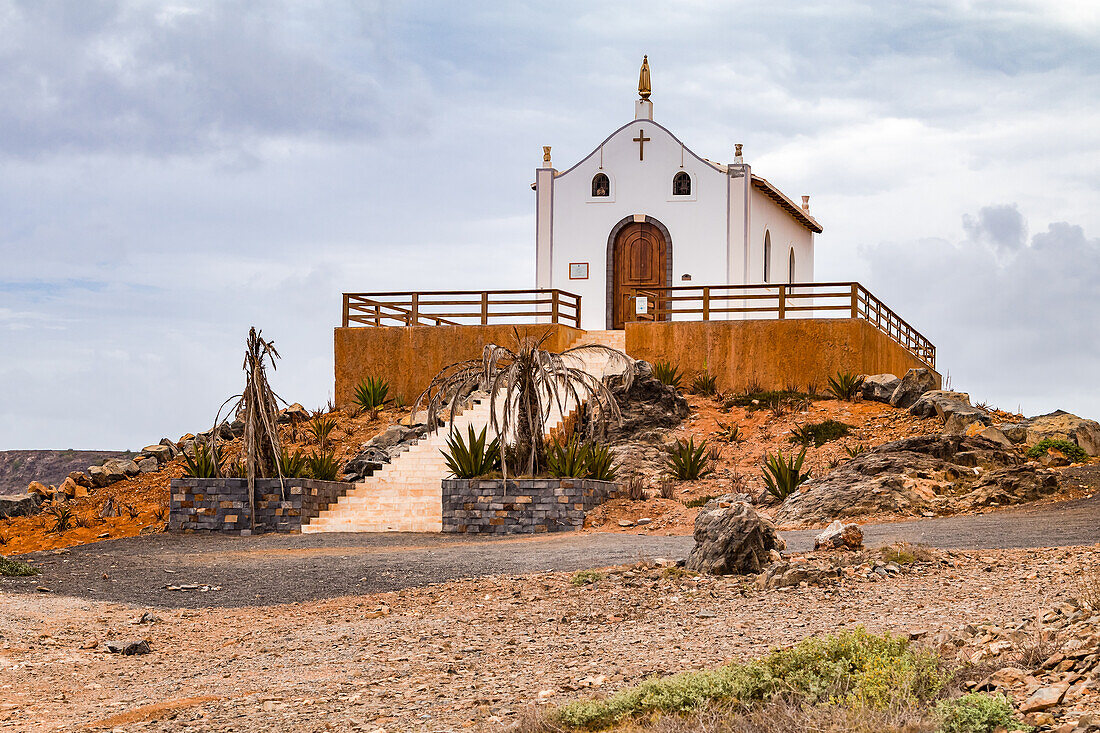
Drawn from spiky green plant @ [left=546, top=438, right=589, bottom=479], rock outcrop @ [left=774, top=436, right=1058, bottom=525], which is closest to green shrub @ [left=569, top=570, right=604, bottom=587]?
rock outcrop @ [left=774, top=436, right=1058, bottom=525]

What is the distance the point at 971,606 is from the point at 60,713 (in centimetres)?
555

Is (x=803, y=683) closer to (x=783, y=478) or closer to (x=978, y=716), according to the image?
(x=978, y=716)

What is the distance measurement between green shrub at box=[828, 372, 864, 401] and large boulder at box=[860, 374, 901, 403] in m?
0.19

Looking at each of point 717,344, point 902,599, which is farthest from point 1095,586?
point 717,344

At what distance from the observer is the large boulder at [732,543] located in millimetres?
9648

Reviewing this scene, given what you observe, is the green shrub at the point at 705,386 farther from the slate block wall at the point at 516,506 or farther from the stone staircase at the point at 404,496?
the slate block wall at the point at 516,506

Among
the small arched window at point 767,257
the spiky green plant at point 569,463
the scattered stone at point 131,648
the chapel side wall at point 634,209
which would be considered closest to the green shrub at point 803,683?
the scattered stone at point 131,648

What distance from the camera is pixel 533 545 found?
1436 cm

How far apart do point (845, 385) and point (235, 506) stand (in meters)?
12.5

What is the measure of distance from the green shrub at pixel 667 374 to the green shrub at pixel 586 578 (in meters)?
14.8

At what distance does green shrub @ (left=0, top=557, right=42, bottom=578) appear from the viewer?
12992 mm

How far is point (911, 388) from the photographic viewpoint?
904 inches

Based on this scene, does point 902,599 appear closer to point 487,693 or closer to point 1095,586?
point 1095,586

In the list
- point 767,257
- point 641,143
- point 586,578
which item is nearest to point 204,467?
point 586,578
